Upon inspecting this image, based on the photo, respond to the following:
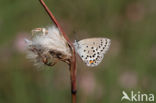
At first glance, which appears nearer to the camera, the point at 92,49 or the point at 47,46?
the point at 47,46

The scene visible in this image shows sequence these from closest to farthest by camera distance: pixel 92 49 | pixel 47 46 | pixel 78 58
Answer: pixel 47 46 → pixel 92 49 → pixel 78 58

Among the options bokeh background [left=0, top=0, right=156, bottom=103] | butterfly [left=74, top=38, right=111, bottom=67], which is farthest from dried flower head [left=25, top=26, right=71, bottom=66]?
bokeh background [left=0, top=0, right=156, bottom=103]

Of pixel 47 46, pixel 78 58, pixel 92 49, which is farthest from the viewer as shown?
pixel 78 58

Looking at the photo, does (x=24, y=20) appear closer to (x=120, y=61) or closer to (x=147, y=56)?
(x=120, y=61)

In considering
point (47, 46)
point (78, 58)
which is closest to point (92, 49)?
point (47, 46)

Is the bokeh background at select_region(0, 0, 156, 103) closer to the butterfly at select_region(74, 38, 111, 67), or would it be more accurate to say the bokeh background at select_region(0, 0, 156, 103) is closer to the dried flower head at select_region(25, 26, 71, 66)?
the butterfly at select_region(74, 38, 111, 67)

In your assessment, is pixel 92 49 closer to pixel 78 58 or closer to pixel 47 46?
pixel 47 46

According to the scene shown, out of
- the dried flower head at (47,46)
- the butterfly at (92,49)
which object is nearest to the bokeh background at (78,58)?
the butterfly at (92,49)

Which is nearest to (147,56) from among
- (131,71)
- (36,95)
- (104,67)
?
(131,71)
